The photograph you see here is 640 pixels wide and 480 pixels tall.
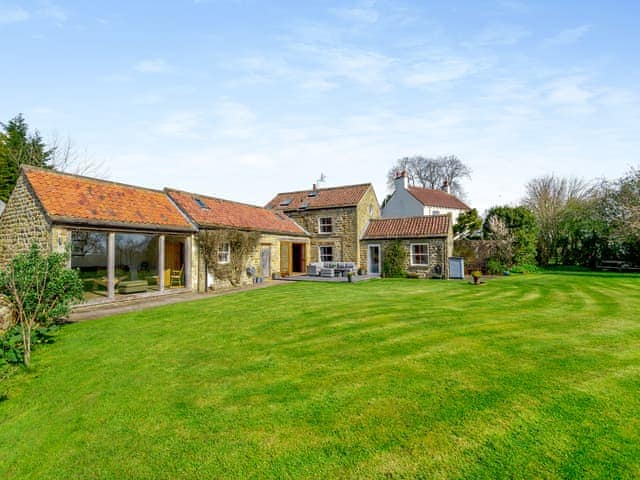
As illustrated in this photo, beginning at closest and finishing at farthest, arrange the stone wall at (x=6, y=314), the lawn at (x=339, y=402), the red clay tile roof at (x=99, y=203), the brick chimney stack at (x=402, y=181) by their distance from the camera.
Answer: the lawn at (x=339, y=402) < the stone wall at (x=6, y=314) < the red clay tile roof at (x=99, y=203) < the brick chimney stack at (x=402, y=181)

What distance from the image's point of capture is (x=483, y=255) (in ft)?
80.0

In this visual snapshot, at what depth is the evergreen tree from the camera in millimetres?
30266

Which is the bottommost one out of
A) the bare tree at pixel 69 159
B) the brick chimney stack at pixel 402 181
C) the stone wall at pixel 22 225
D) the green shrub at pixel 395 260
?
the green shrub at pixel 395 260

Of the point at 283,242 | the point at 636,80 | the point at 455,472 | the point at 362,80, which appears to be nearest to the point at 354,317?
the point at 455,472

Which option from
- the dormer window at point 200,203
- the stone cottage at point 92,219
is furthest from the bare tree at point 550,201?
the stone cottage at point 92,219

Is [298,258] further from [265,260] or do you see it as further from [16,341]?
[16,341]

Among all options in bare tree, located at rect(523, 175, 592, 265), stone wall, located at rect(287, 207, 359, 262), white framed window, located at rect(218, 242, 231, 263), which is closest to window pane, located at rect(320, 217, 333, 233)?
stone wall, located at rect(287, 207, 359, 262)

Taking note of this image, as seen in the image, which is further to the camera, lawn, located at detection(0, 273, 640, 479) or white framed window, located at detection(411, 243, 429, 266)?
white framed window, located at detection(411, 243, 429, 266)

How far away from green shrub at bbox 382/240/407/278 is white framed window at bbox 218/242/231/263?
11.1 m

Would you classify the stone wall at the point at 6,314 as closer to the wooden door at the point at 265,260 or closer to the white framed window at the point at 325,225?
the wooden door at the point at 265,260

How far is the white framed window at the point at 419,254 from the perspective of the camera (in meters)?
22.3

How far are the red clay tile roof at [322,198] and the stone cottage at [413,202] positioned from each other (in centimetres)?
1233

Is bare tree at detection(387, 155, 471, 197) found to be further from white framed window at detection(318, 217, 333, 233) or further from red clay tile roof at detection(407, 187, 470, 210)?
white framed window at detection(318, 217, 333, 233)

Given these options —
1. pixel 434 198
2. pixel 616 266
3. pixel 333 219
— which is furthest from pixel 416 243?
pixel 434 198
